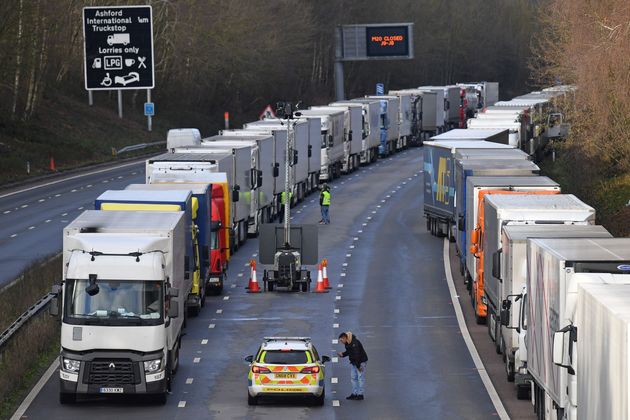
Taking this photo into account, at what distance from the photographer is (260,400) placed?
26875mm

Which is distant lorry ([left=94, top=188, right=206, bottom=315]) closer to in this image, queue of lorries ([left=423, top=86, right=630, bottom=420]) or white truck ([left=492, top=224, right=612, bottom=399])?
queue of lorries ([left=423, top=86, right=630, bottom=420])

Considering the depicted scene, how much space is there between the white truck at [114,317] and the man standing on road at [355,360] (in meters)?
3.06

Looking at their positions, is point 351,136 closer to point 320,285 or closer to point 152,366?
point 320,285

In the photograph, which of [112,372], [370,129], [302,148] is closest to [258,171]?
[302,148]

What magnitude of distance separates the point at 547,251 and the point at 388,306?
17338mm

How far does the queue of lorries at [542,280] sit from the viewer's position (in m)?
15.9

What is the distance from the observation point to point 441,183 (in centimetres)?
5103

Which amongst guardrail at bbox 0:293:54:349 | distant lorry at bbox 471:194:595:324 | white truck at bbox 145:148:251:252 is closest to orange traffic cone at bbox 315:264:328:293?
white truck at bbox 145:148:251:252

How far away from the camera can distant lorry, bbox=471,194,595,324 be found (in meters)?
29.8

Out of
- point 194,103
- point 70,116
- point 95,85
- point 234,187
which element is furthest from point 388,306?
point 194,103

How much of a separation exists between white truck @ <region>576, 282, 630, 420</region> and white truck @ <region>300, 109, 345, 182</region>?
5043 cm

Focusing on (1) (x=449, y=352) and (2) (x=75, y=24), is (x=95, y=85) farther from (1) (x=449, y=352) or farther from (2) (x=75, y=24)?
(2) (x=75, y=24)

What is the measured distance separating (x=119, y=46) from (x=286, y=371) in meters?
24.7

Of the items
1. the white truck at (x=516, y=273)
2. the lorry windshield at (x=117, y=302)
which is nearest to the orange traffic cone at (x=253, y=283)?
the white truck at (x=516, y=273)
